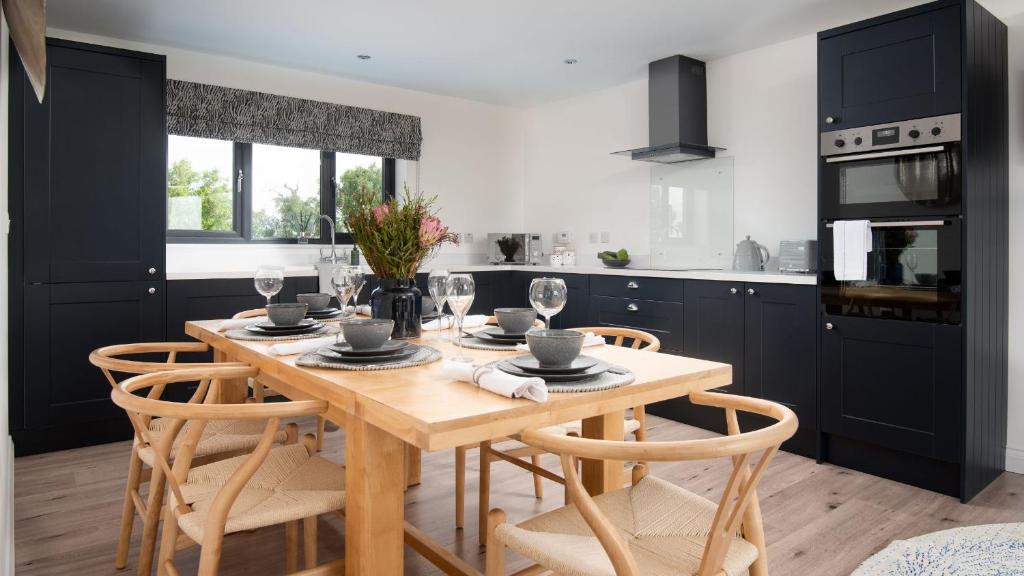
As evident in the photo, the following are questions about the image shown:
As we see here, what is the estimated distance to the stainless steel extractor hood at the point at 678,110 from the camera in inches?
168

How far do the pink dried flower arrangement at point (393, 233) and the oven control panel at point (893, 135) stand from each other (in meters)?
2.09

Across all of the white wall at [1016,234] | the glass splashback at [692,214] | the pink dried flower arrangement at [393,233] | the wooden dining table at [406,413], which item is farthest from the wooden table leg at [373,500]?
the glass splashback at [692,214]

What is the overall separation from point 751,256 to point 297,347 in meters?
2.98

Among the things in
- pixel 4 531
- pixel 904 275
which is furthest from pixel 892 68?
pixel 4 531

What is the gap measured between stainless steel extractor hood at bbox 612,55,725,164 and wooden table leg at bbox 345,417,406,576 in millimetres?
3304

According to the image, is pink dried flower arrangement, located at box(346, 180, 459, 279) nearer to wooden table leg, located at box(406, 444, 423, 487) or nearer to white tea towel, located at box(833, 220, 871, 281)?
wooden table leg, located at box(406, 444, 423, 487)

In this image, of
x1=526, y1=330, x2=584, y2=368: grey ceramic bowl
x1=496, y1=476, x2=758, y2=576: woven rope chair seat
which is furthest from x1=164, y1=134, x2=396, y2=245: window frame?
x1=496, y1=476, x2=758, y2=576: woven rope chair seat

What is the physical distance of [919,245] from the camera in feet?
9.57

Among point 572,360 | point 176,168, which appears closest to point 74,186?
point 176,168

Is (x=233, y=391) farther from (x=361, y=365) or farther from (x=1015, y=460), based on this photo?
(x=1015, y=460)

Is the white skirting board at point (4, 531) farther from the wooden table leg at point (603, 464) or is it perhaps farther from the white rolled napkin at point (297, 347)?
the wooden table leg at point (603, 464)

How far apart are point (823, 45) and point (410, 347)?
102 inches

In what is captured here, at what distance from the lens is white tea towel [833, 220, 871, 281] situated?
10.0 feet

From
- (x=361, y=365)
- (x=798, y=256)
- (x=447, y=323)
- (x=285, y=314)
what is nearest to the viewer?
(x=361, y=365)
